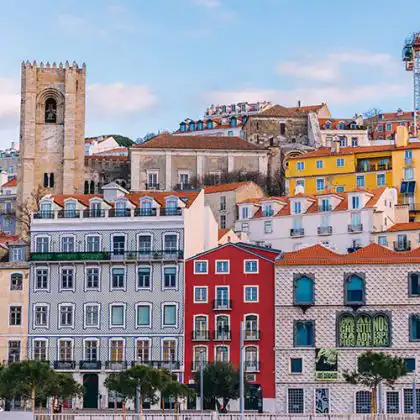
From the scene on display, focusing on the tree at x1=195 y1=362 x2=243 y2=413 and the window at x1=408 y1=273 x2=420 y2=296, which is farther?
the window at x1=408 y1=273 x2=420 y2=296

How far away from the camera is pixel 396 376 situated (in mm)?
68312

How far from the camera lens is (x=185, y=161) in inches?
4902

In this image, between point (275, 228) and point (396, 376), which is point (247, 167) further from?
point (396, 376)

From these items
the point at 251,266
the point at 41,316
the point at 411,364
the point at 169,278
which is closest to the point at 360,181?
the point at 251,266

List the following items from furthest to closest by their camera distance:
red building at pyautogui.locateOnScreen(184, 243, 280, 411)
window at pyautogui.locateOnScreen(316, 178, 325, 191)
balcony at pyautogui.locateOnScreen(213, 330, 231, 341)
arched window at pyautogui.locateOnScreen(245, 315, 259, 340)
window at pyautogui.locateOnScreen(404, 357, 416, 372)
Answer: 1. window at pyautogui.locateOnScreen(316, 178, 325, 191)
2. balcony at pyautogui.locateOnScreen(213, 330, 231, 341)
3. arched window at pyautogui.locateOnScreen(245, 315, 259, 340)
4. red building at pyautogui.locateOnScreen(184, 243, 280, 411)
5. window at pyautogui.locateOnScreen(404, 357, 416, 372)

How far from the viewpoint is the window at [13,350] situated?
3157 inches

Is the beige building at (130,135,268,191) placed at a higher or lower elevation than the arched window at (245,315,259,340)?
higher

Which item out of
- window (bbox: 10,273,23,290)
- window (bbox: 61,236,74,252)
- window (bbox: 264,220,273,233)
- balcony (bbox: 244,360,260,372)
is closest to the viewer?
balcony (bbox: 244,360,260,372)

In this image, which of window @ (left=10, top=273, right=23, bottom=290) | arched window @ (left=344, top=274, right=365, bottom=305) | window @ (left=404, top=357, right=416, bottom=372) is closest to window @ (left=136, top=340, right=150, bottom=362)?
window @ (left=10, top=273, right=23, bottom=290)

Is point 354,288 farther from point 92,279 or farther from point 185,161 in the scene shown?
point 185,161

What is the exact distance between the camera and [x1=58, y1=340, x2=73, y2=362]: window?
262 ft

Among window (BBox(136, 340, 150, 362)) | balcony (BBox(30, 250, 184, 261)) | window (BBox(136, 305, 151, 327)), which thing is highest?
balcony (BBox(30, 250, 184, 261))

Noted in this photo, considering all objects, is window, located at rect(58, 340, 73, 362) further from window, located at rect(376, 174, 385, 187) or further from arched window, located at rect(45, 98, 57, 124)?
Result: arched window, located at rect(45, 98, 57, 124)

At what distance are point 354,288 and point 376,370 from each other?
890 cm
